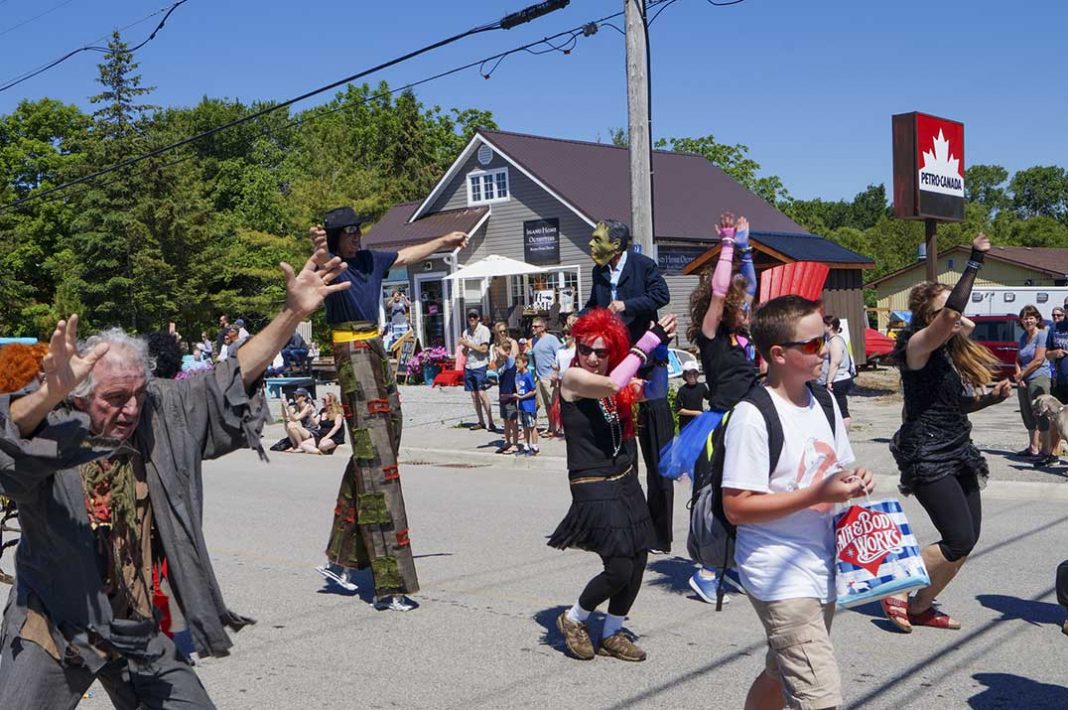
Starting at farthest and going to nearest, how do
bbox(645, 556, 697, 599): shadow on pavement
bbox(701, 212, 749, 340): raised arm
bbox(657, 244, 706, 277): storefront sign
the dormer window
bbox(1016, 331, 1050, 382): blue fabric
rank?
the dormer window < bbox(657, 244, 706, 277): storefront sign < bbox(1016, 331, 1050, 382): blue fabric < bbox(645, 556, 697, 599): shadow on pavement < bbox(701, 212, 749, 340): raised arm

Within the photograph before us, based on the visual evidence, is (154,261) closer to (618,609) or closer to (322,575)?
(322,575)

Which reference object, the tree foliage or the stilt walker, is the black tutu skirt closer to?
the stilt walker

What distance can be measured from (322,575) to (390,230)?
92.3 ft

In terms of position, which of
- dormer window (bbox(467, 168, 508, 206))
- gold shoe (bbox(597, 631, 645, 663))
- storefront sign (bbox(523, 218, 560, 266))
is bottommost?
gold shoe (bbox(597, 631, 645, 663))

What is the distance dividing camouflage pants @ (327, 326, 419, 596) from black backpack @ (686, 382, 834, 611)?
3.02 m

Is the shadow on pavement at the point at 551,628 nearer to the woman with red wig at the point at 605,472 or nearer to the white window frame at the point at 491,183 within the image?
the woman with red wig at the point at 605,472

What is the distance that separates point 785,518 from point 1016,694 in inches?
86.7

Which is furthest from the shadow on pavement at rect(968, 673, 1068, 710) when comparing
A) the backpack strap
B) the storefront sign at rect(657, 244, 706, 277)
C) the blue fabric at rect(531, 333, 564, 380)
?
the storefront sign at rect(657, 244, 706, 277)

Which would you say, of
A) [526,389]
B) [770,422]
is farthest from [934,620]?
[526,389]

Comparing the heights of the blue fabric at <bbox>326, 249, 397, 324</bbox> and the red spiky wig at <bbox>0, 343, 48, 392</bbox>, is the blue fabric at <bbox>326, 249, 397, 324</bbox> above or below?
above

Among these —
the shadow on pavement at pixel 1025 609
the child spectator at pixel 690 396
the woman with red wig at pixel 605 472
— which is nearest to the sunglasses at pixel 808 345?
the woman with red wig at pixel 605 472

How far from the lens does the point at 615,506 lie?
5.63m

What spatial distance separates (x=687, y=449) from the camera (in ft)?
19.5

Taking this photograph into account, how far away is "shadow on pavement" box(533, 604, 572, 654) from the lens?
6.12 meters
